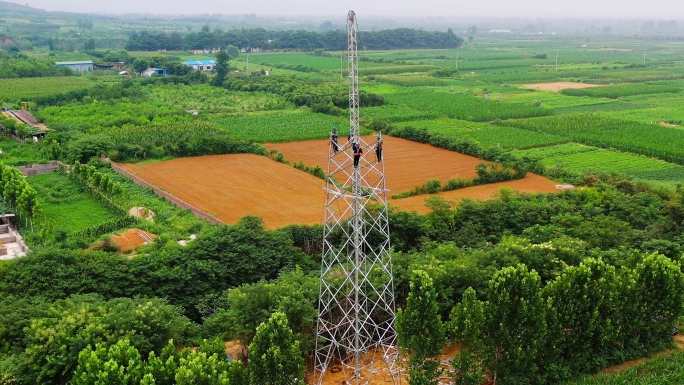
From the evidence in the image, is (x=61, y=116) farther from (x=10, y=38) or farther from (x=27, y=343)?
(x=10, y=38)

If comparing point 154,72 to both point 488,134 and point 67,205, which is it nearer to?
point 488,134

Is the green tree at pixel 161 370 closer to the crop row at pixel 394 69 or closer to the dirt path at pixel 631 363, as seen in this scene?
the dirt path at pixel 631 363

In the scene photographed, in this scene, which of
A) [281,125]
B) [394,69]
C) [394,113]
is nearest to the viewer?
[281,125]

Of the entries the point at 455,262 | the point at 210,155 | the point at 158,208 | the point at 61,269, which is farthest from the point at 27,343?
the point at 210,155

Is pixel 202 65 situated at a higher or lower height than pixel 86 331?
higher

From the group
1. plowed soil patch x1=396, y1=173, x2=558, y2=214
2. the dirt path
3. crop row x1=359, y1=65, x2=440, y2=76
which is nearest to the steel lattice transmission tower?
the dirt path

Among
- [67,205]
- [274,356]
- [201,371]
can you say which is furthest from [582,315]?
[67,205]

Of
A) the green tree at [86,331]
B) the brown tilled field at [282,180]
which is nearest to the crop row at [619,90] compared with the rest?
the brown tilled field at [282,180]

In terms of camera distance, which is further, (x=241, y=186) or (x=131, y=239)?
(x=241, y=186)
